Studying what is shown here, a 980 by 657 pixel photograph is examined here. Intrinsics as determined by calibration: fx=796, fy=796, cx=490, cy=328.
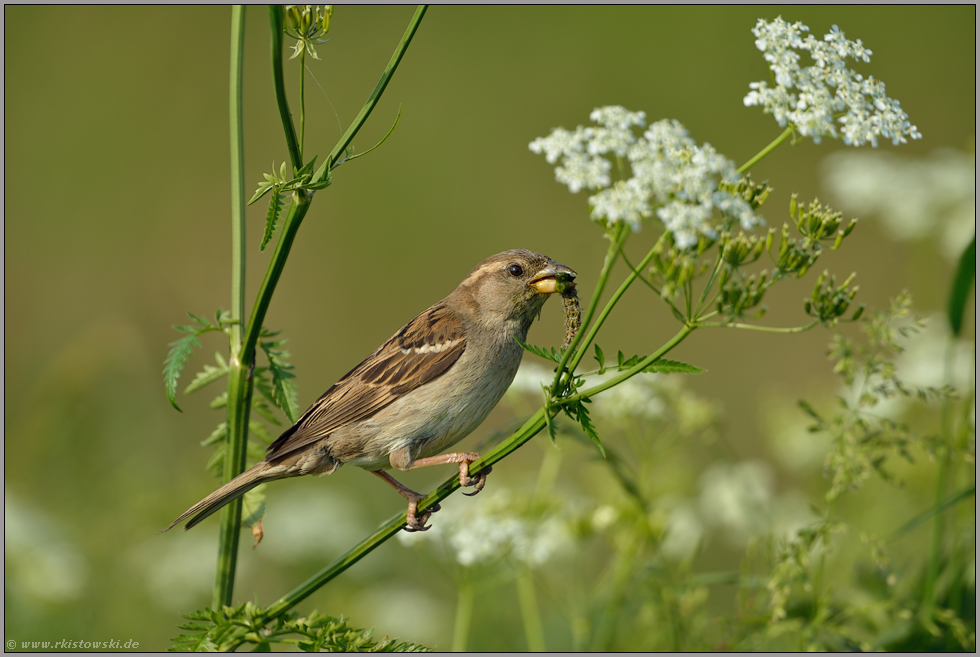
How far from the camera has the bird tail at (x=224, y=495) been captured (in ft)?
8.53

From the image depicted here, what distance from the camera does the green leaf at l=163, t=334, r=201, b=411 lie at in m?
2.29

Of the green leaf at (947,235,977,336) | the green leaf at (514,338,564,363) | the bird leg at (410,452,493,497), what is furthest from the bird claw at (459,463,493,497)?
the green leaf at (947,235,977,336)

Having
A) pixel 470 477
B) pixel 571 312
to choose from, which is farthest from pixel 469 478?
pixel 571 312

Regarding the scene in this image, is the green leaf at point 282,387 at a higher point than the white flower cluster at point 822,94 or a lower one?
lower

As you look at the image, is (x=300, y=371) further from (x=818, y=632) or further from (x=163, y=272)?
(x=818, y=632)

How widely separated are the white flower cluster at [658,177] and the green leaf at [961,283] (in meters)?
1.40

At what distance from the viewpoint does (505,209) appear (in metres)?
12.0

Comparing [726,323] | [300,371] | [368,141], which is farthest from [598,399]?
[368,141]

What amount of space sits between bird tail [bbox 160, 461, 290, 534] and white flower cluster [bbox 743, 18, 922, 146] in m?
1.93

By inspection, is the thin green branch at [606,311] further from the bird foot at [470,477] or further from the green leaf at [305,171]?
the green leaf at [305,171]

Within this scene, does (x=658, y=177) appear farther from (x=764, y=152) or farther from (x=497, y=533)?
(x=497, y=533)

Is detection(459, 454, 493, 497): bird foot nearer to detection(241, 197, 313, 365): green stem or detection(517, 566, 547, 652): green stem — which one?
detection(517, 566, 547, 652): green stem

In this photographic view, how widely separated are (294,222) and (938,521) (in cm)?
273

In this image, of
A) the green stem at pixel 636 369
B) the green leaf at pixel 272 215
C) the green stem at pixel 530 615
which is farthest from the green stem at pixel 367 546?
the green stem at pixel 530 615
